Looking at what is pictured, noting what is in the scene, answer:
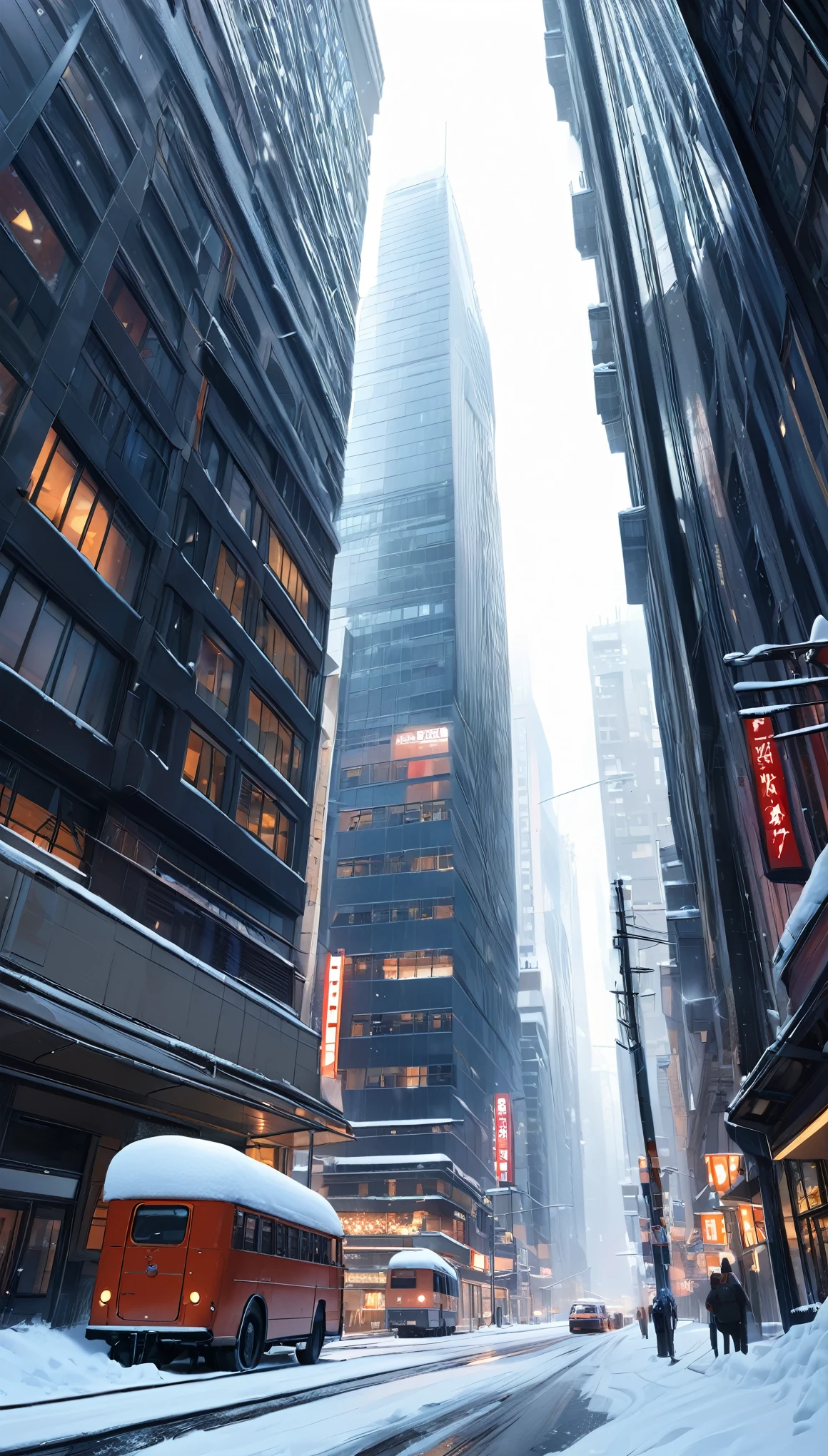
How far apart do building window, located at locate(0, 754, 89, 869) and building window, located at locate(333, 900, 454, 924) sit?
2307 inches

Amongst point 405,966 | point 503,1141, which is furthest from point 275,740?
point 503,1141

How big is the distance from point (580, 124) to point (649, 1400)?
83308 mm

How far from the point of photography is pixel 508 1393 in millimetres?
15094

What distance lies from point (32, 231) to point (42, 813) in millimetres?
14783

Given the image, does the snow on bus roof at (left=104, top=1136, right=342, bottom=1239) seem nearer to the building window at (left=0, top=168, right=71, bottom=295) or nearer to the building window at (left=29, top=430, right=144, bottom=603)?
the building window at (left=29, top=430, right=144, bottom=603)

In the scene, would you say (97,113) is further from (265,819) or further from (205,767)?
(265,819)

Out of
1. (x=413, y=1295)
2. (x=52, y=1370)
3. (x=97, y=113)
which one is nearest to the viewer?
(x=52, y=1370)

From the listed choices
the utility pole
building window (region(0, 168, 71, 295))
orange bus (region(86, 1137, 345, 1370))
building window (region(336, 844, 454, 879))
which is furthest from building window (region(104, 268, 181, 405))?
building window (region(336, 844, 454, 879))

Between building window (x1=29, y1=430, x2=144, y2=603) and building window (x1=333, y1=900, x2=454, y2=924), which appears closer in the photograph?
building window (x1=29, y1=430, x2=144, y2=603)

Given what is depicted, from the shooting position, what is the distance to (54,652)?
22219mm

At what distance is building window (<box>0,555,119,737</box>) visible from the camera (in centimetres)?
2070

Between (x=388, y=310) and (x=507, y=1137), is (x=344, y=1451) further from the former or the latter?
(x=388, y=310)

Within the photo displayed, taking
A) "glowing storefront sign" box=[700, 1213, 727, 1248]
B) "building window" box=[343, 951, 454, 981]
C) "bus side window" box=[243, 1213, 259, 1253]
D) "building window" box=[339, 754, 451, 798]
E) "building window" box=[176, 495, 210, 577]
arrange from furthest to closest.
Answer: "building window" box=[339, 754, 451, 798], "building window" box=[343, 951, 454, 981], "glowing storefront sign" box=[700, 1213, 727, 1248], "building window" box=[176, 495, 210, 577], "bus side window" box=[243, 1213, 259, 1253]

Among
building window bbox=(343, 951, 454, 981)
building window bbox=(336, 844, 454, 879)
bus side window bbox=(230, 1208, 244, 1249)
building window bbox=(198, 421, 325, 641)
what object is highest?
building window bbox=(336, 844, 454, 879)
